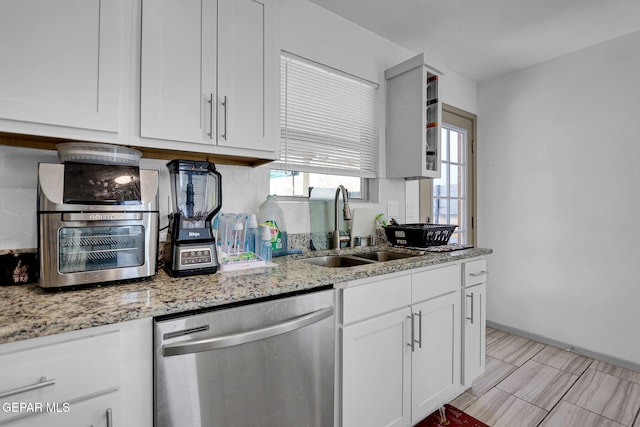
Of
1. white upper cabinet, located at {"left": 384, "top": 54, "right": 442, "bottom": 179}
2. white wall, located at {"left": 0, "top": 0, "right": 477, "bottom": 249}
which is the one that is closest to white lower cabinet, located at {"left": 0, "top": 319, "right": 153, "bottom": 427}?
white wall, located at {"left": 0, "top": 0, "right": 477, "bottom": 249}

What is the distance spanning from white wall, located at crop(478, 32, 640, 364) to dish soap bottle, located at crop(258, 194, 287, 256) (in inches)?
96.9

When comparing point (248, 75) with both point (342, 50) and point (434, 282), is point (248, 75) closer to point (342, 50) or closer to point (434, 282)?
point (342, 50)

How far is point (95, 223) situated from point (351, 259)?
1271 mm

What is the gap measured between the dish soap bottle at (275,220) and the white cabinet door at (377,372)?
632mm

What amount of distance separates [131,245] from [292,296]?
61cm

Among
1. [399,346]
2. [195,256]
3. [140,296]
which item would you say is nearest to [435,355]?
[399,346]

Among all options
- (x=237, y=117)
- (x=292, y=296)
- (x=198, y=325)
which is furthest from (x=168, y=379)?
(x=237, y=117)

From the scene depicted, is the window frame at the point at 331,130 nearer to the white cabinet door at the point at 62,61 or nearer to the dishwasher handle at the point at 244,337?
the white cabinet door at the point at 62,61

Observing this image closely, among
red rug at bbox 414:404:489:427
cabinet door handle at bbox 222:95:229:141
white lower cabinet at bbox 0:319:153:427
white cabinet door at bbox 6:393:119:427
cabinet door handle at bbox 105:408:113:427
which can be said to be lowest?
red rug at bbox 414:404:489:427

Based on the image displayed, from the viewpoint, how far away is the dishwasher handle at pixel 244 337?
903 millimetres

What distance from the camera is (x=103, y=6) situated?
112 cm

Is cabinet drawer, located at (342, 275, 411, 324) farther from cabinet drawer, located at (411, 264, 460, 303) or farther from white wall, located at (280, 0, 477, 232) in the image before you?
white wall, located at (280, 0, 477, 232)

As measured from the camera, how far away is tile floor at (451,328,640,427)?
182 cm

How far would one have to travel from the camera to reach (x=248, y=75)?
4.76 ft
